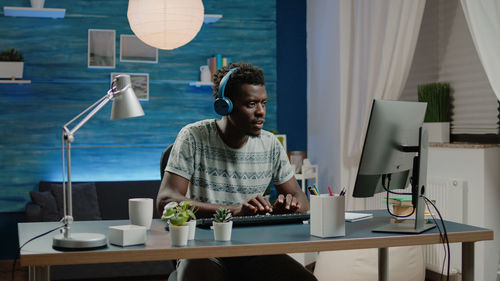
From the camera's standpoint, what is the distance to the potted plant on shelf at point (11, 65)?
4.33 meters

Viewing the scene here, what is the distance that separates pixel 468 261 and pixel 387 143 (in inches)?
18.6

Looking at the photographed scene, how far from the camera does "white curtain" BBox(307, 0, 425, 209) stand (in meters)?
3.66

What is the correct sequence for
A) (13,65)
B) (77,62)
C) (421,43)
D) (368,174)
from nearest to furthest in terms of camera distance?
(368,174) < (421,43) < (13,65) < (77,62)

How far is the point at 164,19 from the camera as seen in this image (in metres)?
2.97

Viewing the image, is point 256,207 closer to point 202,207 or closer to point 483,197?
point 202,207

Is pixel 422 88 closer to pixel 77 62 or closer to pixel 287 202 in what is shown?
pixel 287 202

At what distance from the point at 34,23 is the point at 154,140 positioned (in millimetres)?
1392

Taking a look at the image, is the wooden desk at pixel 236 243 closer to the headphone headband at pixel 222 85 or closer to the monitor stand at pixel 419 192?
the monitor stand at pixel 419 192

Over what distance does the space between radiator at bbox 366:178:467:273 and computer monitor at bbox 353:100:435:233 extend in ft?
4.71

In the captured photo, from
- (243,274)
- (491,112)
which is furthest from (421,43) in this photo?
(243,274)

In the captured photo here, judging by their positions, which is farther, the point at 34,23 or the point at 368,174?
the point at 34,23

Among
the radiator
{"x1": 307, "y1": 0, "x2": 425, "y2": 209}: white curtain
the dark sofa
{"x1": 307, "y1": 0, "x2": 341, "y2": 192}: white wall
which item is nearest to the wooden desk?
the radiator

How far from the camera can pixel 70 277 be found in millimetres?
3955

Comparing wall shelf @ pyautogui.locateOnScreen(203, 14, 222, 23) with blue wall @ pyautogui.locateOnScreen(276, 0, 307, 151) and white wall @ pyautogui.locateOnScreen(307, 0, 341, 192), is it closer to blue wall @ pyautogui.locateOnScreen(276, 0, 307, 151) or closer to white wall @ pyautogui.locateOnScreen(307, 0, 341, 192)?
blue wall @ pyautogui.locateOnScreen(276, 0, 307, 151)
